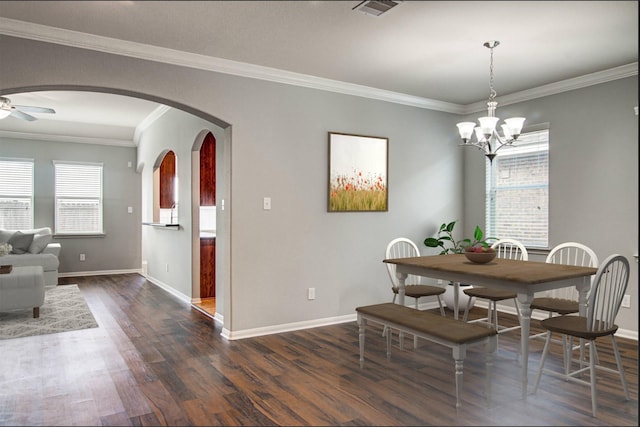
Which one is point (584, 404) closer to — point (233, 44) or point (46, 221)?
point (233, 44)

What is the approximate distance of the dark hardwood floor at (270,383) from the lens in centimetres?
258

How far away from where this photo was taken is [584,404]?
2.73 m

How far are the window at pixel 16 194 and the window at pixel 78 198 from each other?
1.37 feet

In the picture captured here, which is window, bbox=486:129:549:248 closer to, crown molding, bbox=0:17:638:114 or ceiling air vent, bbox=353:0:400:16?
crown molding, bbox=0:17:638:114

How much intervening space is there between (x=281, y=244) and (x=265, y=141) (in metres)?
1.02

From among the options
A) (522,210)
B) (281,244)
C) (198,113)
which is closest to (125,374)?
(281,244)

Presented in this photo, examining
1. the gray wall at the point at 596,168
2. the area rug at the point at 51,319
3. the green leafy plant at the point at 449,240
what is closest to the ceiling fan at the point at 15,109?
the area rug at the point at 51,319

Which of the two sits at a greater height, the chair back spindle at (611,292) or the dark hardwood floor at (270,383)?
the chair back spindle at (611,292)

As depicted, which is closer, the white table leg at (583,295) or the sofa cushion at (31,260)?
the white table leg at (583,295)

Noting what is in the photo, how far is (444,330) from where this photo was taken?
2801mm

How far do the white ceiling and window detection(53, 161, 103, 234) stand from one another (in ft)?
18.6

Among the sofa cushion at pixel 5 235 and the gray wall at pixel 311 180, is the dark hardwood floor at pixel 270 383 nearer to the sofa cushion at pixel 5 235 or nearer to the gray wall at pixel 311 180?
the gray wall at pixel 311 180

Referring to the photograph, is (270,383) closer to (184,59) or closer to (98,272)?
(184,59)

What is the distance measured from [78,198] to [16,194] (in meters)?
0.96
